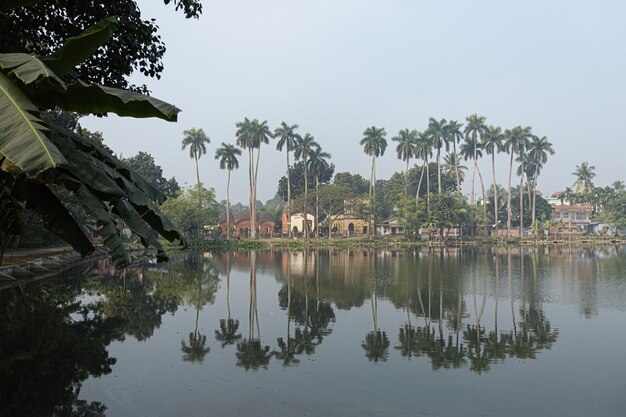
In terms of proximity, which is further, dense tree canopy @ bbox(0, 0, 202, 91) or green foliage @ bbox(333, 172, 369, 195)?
green foliage @ bbox(333, 172, 369, 195)

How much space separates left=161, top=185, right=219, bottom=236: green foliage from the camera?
57812 millimetres

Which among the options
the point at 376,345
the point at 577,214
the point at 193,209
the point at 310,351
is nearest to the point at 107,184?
the point at 310,351

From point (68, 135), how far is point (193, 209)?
54.0 metres

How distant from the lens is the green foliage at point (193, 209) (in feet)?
190

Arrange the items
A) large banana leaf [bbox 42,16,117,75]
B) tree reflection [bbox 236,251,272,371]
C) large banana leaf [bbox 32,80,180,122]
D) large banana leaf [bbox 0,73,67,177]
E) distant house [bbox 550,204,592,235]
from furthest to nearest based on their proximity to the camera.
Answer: distant house [bbox 550,204,592,235] < tree reflection [bbox 236,251,272,371] < large banana leaf [bbox 42,16,117,75] < large banana leaf [bbox 32,80,180,122] < large banana leaf [bbox 0,73,67,177]

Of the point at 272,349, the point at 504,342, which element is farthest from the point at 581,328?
→ the point at 272,349

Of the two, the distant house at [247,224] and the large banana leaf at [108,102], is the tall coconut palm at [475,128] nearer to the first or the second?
the distant house at [247,224]

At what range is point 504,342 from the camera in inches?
479

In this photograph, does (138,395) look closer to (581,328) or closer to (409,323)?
(409,323)

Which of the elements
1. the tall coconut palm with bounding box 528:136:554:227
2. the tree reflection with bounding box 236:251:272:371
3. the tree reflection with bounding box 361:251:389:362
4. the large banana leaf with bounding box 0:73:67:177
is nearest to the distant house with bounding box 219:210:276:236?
the tall coconut palm with bounding box 528:136:554:227

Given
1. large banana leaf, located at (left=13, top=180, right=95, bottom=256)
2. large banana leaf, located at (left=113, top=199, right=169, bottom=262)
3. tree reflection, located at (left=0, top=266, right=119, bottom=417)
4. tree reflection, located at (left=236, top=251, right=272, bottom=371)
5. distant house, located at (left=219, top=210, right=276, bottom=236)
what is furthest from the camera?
distant house, located at (left=219, top=210, right=276, bottom=236)

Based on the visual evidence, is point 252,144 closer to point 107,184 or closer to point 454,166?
point 454,166

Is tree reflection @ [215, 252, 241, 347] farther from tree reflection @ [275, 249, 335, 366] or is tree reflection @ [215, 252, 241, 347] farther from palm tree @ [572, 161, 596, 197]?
palm tree @ [572, 161, 596, 197]

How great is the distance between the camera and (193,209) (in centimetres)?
5912
